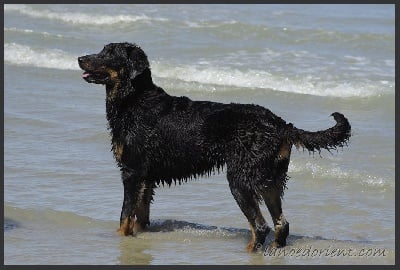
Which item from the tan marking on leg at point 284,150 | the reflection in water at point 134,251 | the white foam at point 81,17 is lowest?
the reflection in water at point 134,251

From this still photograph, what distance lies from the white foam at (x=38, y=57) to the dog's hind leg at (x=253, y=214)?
30.6 feet

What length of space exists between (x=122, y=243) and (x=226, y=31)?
41.8 ft

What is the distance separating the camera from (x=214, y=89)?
14555 millimetres

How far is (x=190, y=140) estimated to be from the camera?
24.1 ft

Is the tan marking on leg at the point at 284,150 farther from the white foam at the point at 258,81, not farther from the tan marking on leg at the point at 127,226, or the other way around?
the white foam at the point at 258,81

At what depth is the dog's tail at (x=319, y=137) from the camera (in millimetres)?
7129

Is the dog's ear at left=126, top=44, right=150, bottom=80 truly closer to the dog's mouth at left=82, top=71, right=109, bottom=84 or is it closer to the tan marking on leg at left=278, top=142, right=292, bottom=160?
the dog's mouth at left=82, top=71, right=109, bottom=84

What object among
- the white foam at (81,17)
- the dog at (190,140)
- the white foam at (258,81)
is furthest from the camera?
the white foam at (81,17)

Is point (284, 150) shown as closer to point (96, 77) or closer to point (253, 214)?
point (253, 214)

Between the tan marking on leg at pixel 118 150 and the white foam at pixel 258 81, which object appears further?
the white foam at pixel 258 81

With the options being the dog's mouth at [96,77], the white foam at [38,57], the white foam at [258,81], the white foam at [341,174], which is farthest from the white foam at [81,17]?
the dog's mouth at [96,77]

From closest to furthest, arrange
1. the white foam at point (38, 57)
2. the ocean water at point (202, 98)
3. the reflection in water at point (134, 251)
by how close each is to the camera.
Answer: the reflection in water at point (134, 251)
the ocean water at point (202, 98)
the white foam at point (38, 57)

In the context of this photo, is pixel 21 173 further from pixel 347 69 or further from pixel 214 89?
pixel 347 69

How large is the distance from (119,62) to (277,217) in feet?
6.49
